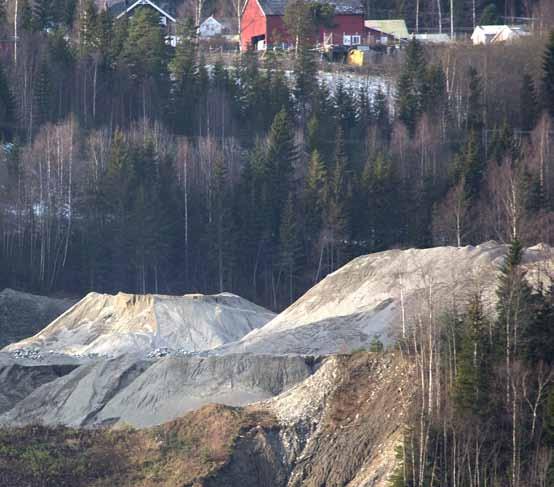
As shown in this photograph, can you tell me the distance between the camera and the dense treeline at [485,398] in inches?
1454

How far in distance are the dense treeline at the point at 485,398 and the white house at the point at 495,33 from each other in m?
52.8

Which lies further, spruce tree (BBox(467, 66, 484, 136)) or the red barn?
the red barn

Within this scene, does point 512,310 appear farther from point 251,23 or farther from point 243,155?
point 251,23

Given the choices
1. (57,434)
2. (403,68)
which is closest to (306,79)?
(403,68)

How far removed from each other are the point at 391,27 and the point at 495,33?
6868 mm

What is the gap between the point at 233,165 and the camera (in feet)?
253

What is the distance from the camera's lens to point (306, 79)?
274 ft

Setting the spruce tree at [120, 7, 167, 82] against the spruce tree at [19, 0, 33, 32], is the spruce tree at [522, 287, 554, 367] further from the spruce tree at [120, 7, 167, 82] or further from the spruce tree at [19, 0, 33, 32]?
the spruce tree at [19, 0, 33, 32]

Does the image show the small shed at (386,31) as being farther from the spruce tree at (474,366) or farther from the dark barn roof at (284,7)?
the spruce tree at (474,366)

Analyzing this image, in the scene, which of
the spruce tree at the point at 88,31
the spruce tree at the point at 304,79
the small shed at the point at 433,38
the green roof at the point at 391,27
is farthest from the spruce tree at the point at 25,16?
the small shed at the point at 433,38

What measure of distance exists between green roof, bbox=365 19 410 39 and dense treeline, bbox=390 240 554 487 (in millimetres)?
57347

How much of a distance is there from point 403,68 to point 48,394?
40412mm

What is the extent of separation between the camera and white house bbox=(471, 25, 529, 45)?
9275 cm

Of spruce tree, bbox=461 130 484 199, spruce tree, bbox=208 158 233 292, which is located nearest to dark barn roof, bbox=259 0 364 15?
spruce tree, bbox=461 130 484 199
